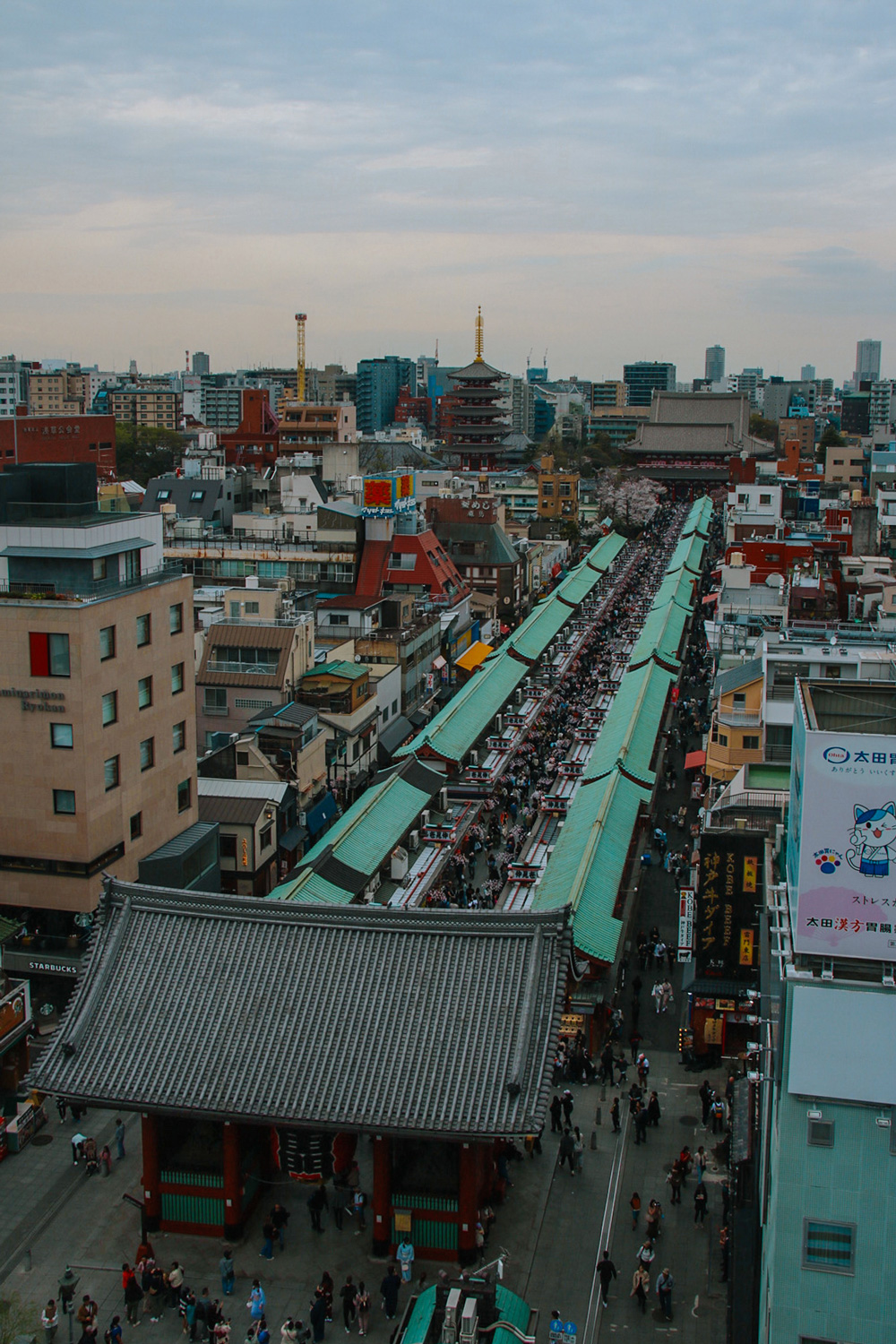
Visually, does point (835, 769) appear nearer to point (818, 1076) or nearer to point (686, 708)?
point (818, 1076)

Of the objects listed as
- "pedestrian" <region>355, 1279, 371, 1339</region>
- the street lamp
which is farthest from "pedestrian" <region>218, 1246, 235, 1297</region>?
the street lamp

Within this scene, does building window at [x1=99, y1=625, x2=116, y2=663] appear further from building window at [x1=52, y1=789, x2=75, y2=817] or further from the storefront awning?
the storefront awning

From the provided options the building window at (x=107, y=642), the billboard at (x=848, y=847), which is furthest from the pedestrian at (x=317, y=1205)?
the building window at (x=107, y=642)

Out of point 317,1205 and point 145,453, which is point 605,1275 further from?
point 145,453

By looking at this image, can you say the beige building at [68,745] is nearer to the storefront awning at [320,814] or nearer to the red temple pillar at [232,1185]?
the storefront awning at [320,814]

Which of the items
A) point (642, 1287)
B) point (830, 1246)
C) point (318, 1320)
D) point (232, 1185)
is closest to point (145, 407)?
point (232, 1185)

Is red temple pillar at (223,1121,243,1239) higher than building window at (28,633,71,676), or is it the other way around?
building window at (28,633,71,676)
